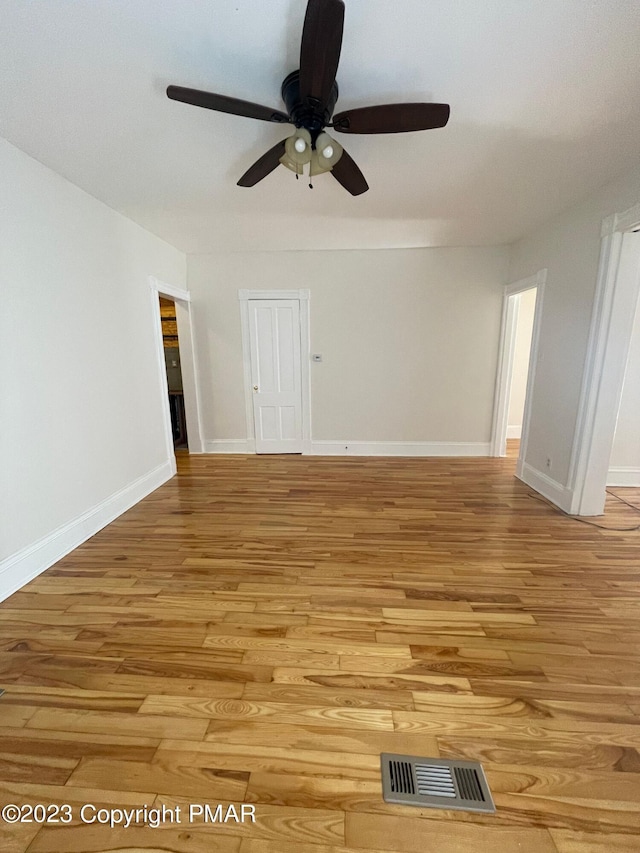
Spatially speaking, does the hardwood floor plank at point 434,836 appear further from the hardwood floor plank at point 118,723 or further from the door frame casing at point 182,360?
the door frame casing at point 182,360

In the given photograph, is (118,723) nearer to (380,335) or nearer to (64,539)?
(64,539)

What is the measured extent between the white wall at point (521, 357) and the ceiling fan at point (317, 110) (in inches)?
169

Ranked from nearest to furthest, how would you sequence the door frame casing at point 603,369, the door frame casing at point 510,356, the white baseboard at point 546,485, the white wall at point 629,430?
1. the door frame casing at point 603,369
2. the white baseboard at point 546,485
3. the white wall at point 629,430
4. the door frame casing at point 510,356

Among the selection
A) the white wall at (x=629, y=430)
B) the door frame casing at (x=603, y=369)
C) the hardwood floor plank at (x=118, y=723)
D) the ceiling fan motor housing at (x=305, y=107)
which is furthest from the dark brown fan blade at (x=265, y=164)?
the white wall at (x=629, y=430)

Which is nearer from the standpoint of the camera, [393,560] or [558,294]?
[393,560]

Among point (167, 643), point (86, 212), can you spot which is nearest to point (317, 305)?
point (86, 212)

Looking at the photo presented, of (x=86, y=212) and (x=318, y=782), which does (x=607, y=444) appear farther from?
(x=86, y=212)

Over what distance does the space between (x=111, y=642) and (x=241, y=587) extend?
27.3 inches

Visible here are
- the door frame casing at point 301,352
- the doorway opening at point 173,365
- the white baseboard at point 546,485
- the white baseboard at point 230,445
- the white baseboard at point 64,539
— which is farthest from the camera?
the doorway opening at point 173,365

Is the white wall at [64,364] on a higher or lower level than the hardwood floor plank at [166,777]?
higher

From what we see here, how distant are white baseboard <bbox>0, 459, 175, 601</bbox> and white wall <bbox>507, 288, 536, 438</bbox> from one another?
5.16m

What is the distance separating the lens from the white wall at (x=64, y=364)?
2.11 m

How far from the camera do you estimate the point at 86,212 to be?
2.70 metres

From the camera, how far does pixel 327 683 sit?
1.48 meters
